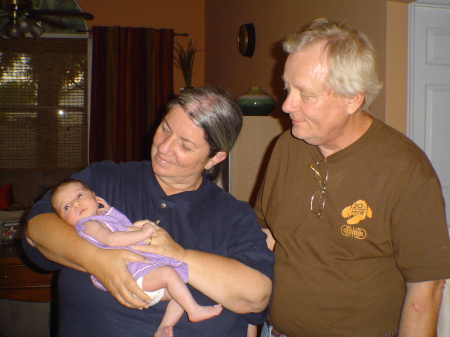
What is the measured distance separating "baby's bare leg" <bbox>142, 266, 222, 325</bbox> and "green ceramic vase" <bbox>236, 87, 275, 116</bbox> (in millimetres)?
1771

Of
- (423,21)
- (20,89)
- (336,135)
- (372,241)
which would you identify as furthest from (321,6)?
(20,89)

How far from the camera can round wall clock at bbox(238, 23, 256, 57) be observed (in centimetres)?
366

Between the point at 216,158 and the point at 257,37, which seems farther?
the point at 257,37

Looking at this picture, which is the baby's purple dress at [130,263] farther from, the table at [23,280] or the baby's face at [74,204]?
the table at [23,280]

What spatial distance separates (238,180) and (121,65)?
3542 mm

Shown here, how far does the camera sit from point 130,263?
1159 mm

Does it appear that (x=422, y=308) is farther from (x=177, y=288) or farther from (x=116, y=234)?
(x=116, y=234)

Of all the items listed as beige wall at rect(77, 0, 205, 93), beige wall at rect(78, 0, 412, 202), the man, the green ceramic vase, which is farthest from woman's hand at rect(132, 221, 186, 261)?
beige wall at rect(77, 0, 205, 93)

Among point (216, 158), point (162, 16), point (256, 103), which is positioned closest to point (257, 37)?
point (256, 103)

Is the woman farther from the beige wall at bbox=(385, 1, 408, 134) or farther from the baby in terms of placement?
the beige wall at bbox=(385, 1, 408, 134)

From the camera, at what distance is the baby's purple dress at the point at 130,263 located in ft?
3.66

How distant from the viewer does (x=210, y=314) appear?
1.16m

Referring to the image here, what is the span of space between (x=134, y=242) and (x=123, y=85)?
4.69 meters

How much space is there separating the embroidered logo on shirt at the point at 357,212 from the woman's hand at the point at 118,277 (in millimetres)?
656
